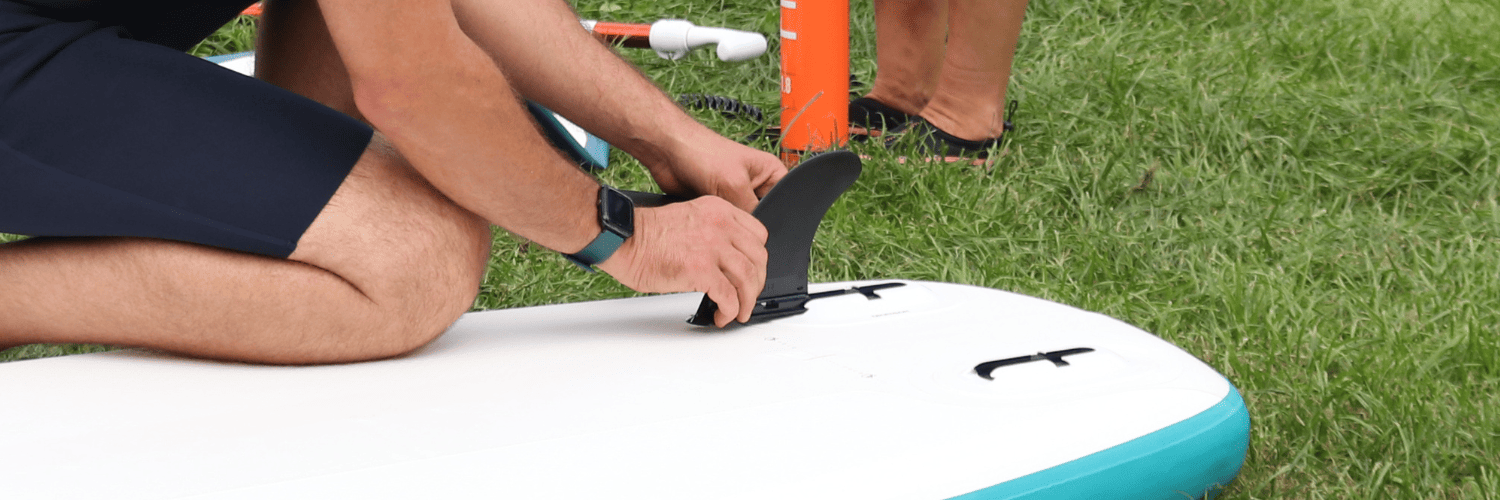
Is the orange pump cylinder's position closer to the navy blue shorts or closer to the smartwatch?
the smartwatch

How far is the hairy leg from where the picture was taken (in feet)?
3.90

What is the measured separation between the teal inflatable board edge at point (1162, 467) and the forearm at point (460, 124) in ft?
1.69

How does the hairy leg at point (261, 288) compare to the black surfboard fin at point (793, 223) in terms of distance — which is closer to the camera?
the hairy leg at point (261, 288)

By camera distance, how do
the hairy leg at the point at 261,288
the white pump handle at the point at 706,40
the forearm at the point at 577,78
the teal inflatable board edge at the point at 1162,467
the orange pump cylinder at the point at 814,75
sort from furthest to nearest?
the white pump handle at the point at 706,40
the orange pump cylinder at the point at 814,75
the forearm at the point at 577,78
the hairy leg at the point at 261,288
the teal inflatable board edge at the point at 1162,467

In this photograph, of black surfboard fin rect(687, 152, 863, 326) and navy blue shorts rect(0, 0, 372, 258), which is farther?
black surfboard fin rect(687, 152, 863, 326)

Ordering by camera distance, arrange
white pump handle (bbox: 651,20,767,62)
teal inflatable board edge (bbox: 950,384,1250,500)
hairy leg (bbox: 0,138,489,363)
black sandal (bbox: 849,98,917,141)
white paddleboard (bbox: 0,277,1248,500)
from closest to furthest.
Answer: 1. white paddleboard (bbox: 0,277,1248,500)
2. teal inflatable board edge (bbox: 950,384,1250,500)
3. hairy leg (bbox: 0,138,489,363)
4. black sandal (bbox: 849,98,917,141)
5. white pump handle (bbox: 651,20,767,62)

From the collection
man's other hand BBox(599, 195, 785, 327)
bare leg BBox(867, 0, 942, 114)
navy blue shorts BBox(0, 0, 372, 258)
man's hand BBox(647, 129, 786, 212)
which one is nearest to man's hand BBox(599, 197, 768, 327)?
man's other hand BBox(599, 195, 785, 327)

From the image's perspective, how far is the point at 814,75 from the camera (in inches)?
99.2

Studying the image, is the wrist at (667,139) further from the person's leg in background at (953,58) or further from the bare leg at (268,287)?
the person's leg in background at (953,58)

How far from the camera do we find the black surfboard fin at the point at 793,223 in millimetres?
1373

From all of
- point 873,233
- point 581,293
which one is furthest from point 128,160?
point 873,233

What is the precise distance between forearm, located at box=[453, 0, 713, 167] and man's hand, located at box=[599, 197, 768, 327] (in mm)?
229

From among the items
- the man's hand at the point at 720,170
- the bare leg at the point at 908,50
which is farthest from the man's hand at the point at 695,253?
the bare leg at the point at 908,50

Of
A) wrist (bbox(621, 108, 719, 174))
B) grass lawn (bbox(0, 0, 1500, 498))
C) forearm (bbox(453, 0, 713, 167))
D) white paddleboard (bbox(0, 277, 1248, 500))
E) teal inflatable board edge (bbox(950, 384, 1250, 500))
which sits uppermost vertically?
forearm (bbox(453, 0, 713, 167))
